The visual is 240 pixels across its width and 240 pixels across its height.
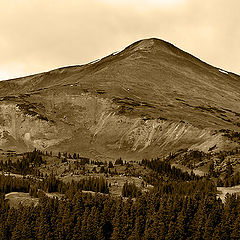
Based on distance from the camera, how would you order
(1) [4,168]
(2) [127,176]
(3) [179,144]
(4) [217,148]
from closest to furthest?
(2) [127,176], (1) [4,168], (4) [217,148], (3) [179,144]

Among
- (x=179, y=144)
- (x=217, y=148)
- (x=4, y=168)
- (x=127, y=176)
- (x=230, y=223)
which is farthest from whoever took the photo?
(x=179, y=144)

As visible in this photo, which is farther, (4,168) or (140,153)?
(140,153)

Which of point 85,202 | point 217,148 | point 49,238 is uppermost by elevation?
point 217,148

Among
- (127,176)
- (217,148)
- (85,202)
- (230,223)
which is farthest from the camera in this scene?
(217,148)

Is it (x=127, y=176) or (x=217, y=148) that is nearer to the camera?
(x=127, y=176)

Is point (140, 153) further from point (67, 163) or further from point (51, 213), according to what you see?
point (51, 213)

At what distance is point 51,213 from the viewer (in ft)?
311

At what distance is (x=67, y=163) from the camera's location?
156m

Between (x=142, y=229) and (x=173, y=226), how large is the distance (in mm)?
5408

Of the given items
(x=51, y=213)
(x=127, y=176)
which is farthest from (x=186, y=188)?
(x=51, y=213)

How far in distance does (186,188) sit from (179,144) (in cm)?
7360

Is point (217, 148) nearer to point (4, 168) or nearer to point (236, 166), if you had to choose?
point (236, 166)

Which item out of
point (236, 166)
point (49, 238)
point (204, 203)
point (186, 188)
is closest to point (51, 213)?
point (49, 238)

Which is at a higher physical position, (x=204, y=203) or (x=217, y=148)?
(x=217, y=148)
